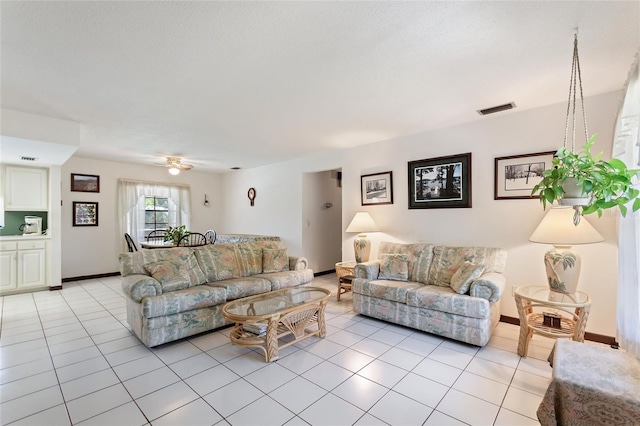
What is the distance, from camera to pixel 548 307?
2.48m

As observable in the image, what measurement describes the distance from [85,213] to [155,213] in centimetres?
129

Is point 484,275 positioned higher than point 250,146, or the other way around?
point 250,146

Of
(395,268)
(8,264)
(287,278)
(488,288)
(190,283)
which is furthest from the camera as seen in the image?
(8,264)

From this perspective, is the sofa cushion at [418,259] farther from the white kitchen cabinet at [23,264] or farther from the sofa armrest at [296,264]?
the white kitchen cabinet at [23,264]

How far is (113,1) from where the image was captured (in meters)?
1.61

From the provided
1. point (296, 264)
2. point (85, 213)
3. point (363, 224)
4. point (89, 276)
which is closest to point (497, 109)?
point (363, 224)

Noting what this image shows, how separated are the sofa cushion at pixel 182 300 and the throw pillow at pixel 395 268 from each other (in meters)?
1.96

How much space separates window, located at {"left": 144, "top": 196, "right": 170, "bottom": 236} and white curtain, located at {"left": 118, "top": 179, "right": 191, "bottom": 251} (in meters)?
0.07

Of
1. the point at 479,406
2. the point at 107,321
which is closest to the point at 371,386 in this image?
the point at 479,406

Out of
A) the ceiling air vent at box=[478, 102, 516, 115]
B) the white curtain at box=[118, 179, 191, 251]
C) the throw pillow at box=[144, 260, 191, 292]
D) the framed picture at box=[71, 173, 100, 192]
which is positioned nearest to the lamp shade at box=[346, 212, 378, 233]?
the ceiling air vent at box=[478, 102, 516, 115]

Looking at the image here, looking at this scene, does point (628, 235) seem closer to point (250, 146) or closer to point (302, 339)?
point (302, 339)

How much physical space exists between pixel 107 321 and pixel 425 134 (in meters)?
4.82

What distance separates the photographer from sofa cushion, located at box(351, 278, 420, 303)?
10.7 ft

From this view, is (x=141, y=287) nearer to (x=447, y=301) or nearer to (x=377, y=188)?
(x=447, y=301)
